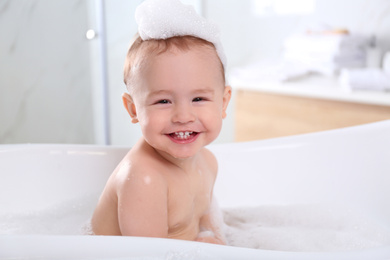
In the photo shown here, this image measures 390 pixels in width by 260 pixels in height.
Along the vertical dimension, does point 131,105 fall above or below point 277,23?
below

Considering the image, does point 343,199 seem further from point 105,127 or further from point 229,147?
point 105,127

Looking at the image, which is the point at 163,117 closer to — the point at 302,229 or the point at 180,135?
the point at 180,135

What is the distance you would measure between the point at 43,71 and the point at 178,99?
135 cm

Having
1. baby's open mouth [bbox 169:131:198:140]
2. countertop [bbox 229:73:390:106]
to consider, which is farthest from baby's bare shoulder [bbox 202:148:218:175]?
countertop [bbox 229:73:390:106]

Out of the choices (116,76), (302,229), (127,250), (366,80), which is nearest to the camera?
(127,250)

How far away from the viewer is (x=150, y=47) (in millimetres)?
1029

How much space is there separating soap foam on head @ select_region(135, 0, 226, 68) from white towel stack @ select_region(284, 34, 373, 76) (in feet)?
4.31

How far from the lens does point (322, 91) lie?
1995 millimetres

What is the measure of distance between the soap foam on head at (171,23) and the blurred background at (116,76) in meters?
1.02

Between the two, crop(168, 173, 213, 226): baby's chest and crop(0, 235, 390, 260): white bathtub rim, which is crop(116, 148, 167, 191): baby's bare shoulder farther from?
crop(0, 235, 390, 260): white bathtub rim

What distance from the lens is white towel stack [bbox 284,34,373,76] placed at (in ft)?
7.39

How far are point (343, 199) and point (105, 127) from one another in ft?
3.91

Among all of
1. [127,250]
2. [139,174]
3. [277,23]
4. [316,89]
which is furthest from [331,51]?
[127,250]

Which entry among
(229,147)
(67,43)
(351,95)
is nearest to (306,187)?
(229,147)
